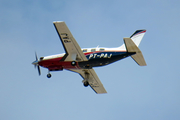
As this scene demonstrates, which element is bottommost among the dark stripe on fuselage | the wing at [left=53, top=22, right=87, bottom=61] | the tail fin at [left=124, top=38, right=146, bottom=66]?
the tail fin at [left=124, top=38, right=146, bottom=66]

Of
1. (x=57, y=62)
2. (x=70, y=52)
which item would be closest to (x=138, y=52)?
(x=70, y=52)

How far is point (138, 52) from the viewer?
1777 inches

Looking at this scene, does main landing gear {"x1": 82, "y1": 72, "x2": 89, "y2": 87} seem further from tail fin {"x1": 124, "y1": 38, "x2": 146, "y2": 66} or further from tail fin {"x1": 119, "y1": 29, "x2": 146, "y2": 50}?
tail fin {"x1": 124, "y1": 38, "x2": 146, "y2": 66}

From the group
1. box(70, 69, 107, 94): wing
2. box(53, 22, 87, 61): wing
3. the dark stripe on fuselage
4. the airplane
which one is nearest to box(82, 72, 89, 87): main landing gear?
box(70, 69, 107, 94): wing

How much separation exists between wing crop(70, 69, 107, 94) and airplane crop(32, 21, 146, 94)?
2232 millimetres

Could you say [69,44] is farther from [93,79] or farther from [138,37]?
[93,79]

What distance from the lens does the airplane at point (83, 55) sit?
4450 centimetres

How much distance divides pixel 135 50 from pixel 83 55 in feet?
25.2

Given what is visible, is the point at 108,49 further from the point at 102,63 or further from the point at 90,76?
the point at 90,76

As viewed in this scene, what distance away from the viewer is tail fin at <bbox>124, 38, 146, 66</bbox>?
143 feet

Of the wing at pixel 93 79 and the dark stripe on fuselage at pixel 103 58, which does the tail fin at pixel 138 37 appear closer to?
the dark stripe on fuselage at pixel 103 58

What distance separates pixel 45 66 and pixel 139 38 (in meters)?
15.5

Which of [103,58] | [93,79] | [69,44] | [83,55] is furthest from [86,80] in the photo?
[69,44]

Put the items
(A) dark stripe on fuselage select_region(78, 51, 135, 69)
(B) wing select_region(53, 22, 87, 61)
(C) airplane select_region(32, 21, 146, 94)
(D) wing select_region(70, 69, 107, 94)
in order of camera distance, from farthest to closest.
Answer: (D) wing select_region(70, 69, 107, 94)
(A) dark stripe on fuselage select_region(78, 51, 135, 69)
(C) airplane select_region(32, 21, 146, 94)
(B) wing select_region(53, 22, 87, 61)
